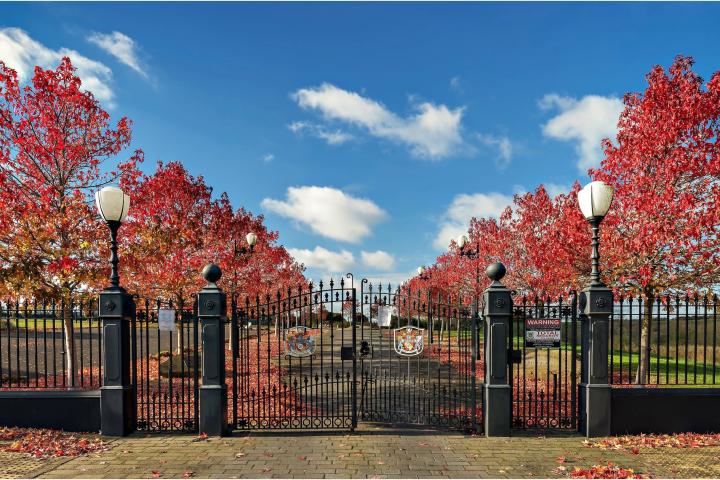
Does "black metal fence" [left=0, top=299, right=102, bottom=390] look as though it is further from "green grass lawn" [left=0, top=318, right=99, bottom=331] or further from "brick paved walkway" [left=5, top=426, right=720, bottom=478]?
"brick paved walkway" [left=5, top=426, right=720, bottom=478]

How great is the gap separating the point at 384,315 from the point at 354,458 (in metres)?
2.53

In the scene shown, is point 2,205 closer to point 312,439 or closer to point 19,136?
point 19,136

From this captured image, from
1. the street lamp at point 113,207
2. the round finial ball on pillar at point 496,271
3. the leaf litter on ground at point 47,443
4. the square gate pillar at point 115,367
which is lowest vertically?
the leaf litter on ground at point 47,443

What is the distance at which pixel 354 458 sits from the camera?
258 inches

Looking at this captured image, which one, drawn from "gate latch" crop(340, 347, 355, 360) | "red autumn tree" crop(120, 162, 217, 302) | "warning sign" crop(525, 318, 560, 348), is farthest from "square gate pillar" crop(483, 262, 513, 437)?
"red autumn tree" crop(120, 162, 217, 302)

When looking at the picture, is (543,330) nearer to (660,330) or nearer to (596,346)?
(596,346)

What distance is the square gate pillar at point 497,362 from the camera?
7637 millimetres

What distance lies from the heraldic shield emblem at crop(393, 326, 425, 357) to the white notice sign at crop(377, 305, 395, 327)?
0.36 metres

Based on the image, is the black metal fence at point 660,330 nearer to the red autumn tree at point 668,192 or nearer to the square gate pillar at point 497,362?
the red autumn tree at point 668,192

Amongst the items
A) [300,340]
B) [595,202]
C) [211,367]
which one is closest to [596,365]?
[595,202]

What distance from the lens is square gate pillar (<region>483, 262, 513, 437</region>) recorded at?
7637mm

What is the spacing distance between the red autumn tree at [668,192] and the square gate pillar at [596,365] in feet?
10.2

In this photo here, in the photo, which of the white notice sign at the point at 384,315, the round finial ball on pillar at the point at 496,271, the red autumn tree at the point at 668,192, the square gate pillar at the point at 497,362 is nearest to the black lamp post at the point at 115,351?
the white notice sign at the point at 384,315

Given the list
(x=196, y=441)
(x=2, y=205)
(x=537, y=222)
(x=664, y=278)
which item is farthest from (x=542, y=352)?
(x=2, y=205)
